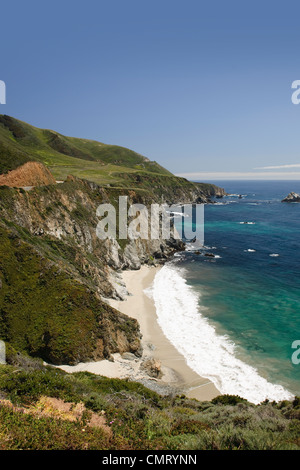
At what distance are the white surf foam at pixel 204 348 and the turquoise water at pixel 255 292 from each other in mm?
891

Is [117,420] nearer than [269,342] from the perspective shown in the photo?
Yes

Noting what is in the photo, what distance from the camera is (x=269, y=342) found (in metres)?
26.2

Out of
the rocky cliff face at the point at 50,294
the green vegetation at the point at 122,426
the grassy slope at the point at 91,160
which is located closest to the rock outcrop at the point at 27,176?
the rocky cliff face at the point at 50,294

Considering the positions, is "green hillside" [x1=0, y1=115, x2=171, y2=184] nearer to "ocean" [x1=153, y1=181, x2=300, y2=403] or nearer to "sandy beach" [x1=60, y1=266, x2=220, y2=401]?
"ocean" [x1=153, y1=181, x2=300, y2=403]

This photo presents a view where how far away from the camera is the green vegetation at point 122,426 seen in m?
7.80

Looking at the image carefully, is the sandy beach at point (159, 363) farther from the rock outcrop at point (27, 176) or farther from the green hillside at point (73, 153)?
the green hillside at point (73, 153)

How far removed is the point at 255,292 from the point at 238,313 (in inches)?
296

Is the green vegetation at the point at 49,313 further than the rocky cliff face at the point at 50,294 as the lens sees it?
No

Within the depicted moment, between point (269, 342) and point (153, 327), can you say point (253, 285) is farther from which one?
point (153, 327)

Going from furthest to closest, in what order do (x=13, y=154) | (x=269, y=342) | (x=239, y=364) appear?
(x=13, y=154)
(x=269, y=342)
(x=239, y=364)

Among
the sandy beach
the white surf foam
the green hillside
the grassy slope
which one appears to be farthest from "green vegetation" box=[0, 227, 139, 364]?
the green hillside

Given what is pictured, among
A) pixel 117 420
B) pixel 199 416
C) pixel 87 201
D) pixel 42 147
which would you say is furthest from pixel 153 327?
pixel 42 147

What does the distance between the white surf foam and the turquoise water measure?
891 mm

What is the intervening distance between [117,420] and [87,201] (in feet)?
137
